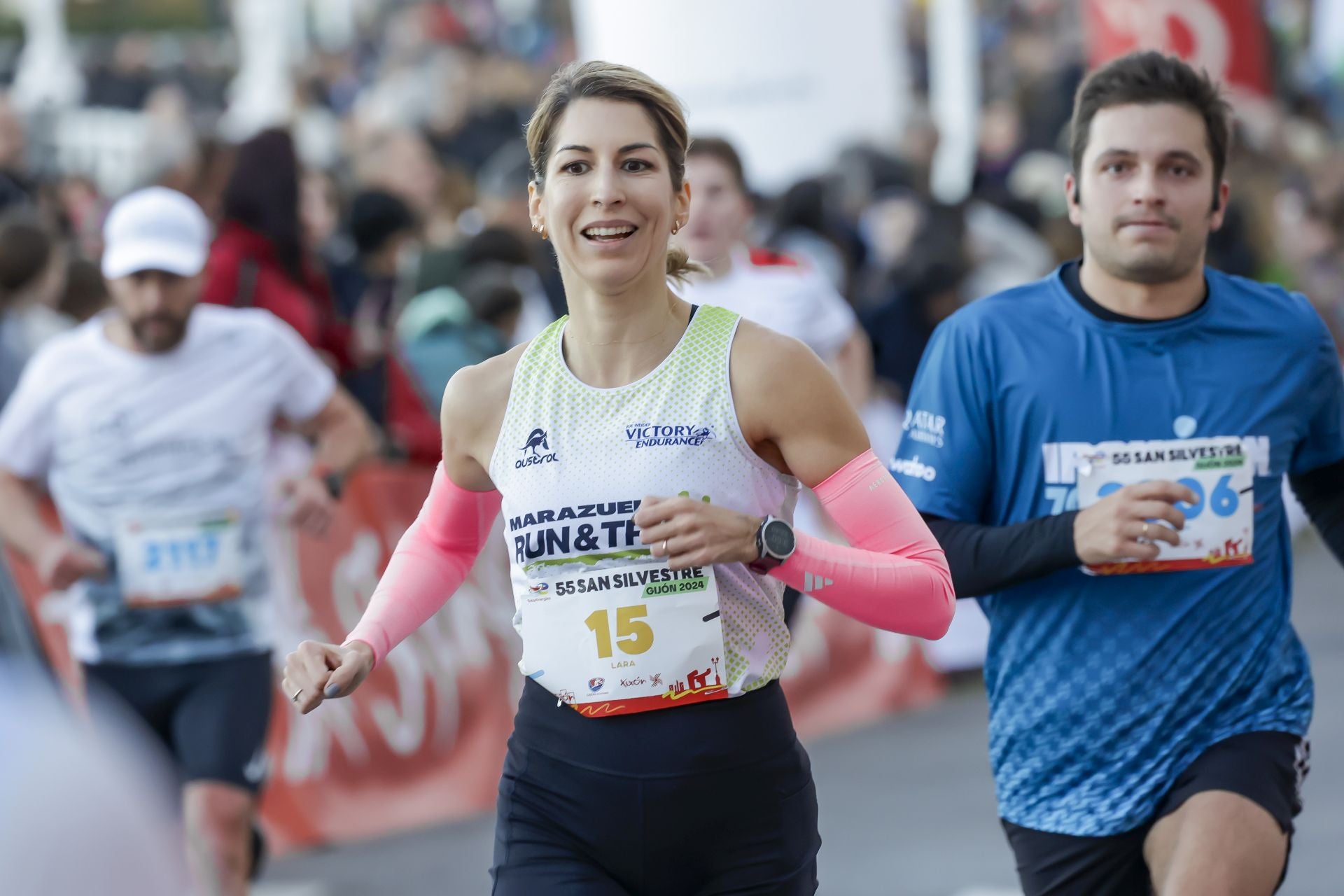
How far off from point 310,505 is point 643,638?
2.65m

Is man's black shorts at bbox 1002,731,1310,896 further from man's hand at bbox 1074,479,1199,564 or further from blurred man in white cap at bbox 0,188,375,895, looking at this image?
blurred man in white cap at bbox 0,188,375,895

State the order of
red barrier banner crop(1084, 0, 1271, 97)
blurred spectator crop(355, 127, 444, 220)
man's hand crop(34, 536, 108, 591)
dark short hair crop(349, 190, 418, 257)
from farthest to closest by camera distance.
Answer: blurred spectator crop(355, 127, 444, 220)
red barrier banner crop(1084, 0, 1271, 97)
dark short hair crop(349, 190, 418, 257)
man's hand crop(34, 536, 108, 591)

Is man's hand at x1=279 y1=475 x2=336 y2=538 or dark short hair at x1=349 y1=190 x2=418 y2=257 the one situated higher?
dark short hair at x1=349 y1=190 x2=418 y2=257

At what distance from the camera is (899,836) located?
7340 mm

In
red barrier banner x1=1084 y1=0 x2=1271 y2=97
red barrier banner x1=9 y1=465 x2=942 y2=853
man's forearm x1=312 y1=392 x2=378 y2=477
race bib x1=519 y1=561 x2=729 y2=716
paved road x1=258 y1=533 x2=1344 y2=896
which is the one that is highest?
red barrier banner x1=1084 y1=0 x2=1271 y2=97

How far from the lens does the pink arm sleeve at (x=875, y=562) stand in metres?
3.31

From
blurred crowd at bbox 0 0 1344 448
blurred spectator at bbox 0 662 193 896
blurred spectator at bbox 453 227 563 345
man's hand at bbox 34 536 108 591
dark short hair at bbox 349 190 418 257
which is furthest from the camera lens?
dark short hair at bbox 349 190 418 257

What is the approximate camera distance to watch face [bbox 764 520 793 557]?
10.5ft

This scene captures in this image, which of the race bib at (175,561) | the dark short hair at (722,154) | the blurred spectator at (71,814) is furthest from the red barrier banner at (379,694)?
the blurred spectator at (71,814)

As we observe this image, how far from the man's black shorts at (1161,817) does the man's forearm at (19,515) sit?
3102 mm

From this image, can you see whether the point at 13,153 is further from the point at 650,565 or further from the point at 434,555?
the point at 650,565

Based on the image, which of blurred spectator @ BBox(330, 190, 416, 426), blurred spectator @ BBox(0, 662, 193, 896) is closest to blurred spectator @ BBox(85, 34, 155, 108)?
blurred spectator @ BBox(330, 190, 416, 426)

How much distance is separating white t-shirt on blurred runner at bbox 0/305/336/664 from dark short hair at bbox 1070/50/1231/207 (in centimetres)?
274

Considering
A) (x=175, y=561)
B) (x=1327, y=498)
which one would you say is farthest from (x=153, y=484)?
(x=1327, y=498)
